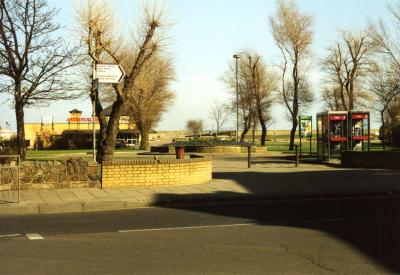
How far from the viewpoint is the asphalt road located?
6855 millimetres

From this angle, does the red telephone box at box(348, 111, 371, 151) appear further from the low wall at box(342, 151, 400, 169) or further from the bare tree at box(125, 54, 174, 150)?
the bare tree at box(125, 54, 174, 150)

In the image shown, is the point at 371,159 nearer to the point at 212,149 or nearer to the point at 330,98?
the point at 212,149

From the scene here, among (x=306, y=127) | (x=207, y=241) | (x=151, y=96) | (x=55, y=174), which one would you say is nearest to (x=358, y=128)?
(x=306, y=127)

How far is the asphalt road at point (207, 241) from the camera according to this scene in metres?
6.86

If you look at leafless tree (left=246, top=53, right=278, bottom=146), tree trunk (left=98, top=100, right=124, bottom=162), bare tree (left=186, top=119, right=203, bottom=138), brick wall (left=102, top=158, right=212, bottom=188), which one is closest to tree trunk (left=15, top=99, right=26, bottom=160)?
tree trunk (left=98, top=100, right=124, bottom=162)

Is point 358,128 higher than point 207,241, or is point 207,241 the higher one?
point 358,128

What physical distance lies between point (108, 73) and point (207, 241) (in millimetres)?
8649

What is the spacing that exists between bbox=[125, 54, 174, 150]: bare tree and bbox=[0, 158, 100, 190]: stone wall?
3302 centimetres

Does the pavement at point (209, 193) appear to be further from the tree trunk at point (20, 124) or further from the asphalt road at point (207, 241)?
the tree trunk at point (20, 124)

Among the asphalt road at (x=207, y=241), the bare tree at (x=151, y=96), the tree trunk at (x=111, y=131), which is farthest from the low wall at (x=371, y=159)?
the bare tree at (x=151, y=96)

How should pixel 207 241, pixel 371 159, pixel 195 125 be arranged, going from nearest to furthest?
pixel 207 241, pixel 371 159, pixel 195 125

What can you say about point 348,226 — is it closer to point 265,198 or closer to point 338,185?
point 265,198

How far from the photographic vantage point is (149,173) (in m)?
16.2

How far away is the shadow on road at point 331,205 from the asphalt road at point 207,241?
3 centimetres
